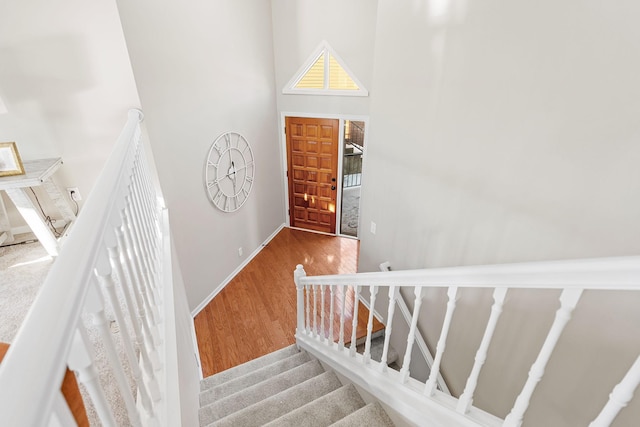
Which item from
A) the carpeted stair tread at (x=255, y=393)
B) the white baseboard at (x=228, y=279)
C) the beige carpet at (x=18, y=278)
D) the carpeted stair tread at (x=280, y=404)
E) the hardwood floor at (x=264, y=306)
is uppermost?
the beige carpet at (x=18, y=278)

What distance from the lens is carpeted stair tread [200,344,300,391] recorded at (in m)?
2.86

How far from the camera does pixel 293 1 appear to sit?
13.7ft

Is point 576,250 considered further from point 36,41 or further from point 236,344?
point 36,41

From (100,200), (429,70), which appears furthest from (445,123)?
(100,200)

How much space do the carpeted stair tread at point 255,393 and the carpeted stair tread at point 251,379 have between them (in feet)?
0.92

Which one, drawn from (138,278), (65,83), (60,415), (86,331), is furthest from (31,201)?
(60,415)

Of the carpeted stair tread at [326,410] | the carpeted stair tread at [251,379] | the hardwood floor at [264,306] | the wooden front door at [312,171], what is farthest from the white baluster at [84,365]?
the wooden front door at [312,171]

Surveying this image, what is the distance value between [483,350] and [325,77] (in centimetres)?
417

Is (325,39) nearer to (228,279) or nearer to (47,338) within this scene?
(228,279)

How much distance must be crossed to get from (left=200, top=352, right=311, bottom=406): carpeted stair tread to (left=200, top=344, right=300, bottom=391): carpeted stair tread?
0.16m

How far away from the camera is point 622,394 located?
0.71 metres

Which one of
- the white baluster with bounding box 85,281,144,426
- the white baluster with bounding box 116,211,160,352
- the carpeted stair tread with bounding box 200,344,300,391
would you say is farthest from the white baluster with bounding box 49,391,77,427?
the carpeted stair tread with bounding box 200,344,300,391

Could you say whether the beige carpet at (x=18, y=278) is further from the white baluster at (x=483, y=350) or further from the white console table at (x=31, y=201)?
the white baluster at (x=483, y=350)

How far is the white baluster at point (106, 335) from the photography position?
22.6 inches
